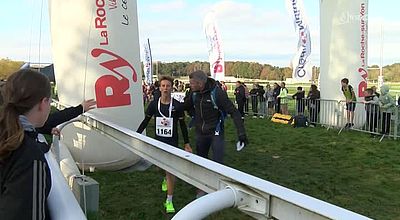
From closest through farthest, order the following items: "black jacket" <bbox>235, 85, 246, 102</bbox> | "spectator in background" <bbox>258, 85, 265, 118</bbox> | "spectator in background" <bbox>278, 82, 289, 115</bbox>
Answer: "black jacket" <bbox>235, 85, 246, 102</bbox> → "spectator in background" <bbox>278, 82, 289, 115</bbox> → "spectator in background" <bbox>258, 85, 265, 118</bbox>

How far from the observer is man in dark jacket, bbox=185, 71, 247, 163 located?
19.2ft

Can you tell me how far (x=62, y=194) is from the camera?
1.90m

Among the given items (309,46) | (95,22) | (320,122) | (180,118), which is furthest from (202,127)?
(309,46)

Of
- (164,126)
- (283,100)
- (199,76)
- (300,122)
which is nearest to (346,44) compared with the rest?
(300,122)

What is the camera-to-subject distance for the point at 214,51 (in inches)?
1047

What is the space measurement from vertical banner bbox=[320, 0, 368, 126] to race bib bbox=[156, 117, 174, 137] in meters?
10.1

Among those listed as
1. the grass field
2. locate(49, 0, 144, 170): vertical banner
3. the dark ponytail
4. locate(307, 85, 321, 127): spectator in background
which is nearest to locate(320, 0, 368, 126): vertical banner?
locate(307, 85, 321, 127): spectator in background

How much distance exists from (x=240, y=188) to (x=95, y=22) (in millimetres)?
4906

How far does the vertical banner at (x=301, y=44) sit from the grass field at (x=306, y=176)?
34.3 ft

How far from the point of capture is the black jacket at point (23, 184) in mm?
1605

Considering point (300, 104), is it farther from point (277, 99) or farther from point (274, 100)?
point (274, 100)

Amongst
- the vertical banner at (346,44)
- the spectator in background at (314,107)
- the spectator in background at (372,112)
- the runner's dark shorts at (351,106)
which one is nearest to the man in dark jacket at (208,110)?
the spectator in background at (372,112)

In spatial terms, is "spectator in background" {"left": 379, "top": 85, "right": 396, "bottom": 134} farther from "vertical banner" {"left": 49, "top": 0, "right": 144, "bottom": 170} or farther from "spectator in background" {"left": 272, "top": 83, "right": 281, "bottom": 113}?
"vertical banner" {"left": 49, "top": 0, "right": 144, "bottom": 170}

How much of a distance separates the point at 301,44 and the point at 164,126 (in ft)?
60.7
